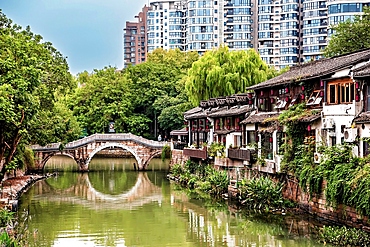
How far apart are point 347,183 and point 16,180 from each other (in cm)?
2585

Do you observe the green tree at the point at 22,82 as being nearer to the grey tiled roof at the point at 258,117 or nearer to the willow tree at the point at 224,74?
the grey tiled roof at the point at 258,117

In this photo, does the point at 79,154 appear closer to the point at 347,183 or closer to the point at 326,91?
the point at 326,91

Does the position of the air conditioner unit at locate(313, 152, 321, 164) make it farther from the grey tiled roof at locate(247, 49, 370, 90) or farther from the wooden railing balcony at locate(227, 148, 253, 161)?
the wooden railing balcony at locate(227, 148, 253, 161)

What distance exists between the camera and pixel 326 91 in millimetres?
25547

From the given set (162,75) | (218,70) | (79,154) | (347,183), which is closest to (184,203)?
(347,183)

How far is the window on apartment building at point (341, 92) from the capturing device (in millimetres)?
23756

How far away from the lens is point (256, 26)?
289ft

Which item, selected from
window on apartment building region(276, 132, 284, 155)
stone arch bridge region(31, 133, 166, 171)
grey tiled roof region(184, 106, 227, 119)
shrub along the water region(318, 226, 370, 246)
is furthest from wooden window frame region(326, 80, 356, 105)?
stone arch bridge region(31, 133, 166, 171)

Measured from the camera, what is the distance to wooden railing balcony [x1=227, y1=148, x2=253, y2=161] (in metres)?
31.2

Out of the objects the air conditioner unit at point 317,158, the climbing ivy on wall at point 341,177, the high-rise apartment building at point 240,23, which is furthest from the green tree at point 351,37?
the high-rise apartment building at point 240,23

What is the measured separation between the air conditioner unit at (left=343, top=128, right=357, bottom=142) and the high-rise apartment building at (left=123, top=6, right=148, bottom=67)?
3756 inches

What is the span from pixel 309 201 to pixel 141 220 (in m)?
7.54

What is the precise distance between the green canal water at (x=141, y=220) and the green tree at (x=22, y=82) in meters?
3.61

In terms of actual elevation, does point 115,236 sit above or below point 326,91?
below
